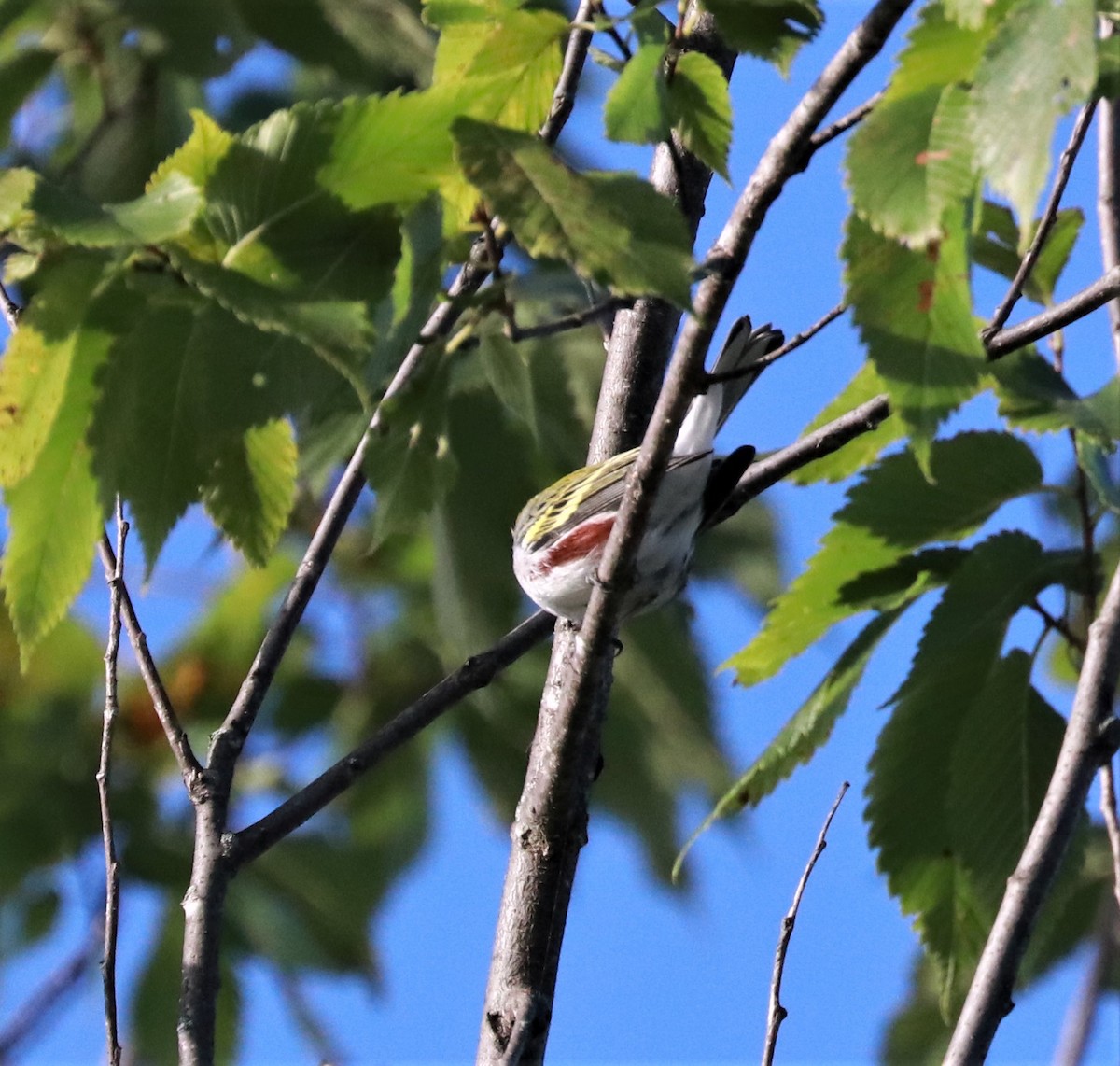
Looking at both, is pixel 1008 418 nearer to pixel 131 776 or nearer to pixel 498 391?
pixel 498 391

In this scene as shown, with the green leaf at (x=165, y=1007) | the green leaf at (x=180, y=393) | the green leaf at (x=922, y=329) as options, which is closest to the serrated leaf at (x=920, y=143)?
the green leaf at (x=922, y=329)

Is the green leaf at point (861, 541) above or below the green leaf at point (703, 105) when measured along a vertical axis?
below

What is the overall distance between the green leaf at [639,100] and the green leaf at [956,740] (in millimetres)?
1063

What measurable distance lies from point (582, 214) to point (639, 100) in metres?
0.26

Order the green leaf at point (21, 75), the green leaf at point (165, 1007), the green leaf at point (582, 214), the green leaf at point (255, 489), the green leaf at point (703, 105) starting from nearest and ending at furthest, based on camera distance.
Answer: the green leaf at point (582, 214), the green leaf at point (703, 105), the green leaf at point (255, 489), the green leaf at point (165, 1007), the green leaf at point (21, 75)

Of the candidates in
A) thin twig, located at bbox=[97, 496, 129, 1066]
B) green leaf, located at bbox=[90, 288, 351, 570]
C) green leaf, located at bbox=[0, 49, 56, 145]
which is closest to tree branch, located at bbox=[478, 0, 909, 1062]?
green leaf, located at bbox=[90, 288, 351, 570]

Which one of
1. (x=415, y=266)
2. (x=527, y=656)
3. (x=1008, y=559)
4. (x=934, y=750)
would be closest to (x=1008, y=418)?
(x=1008, y=559)

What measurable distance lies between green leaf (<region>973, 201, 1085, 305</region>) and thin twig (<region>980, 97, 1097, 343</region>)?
144mm

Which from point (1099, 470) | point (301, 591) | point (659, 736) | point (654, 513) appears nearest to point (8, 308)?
point (301, 591)

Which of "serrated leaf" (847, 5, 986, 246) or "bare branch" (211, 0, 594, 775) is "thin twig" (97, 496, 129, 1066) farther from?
"serrated leaf" (847, 5, 986, 246)

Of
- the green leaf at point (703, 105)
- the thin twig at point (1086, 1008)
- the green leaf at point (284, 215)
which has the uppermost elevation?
the green leaf at point (703, 105)

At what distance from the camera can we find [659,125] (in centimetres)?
151

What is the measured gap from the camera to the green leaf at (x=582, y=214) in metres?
1.32

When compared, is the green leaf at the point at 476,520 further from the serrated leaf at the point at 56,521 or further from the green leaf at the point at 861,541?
the serrated leaf at the point at 56,521
